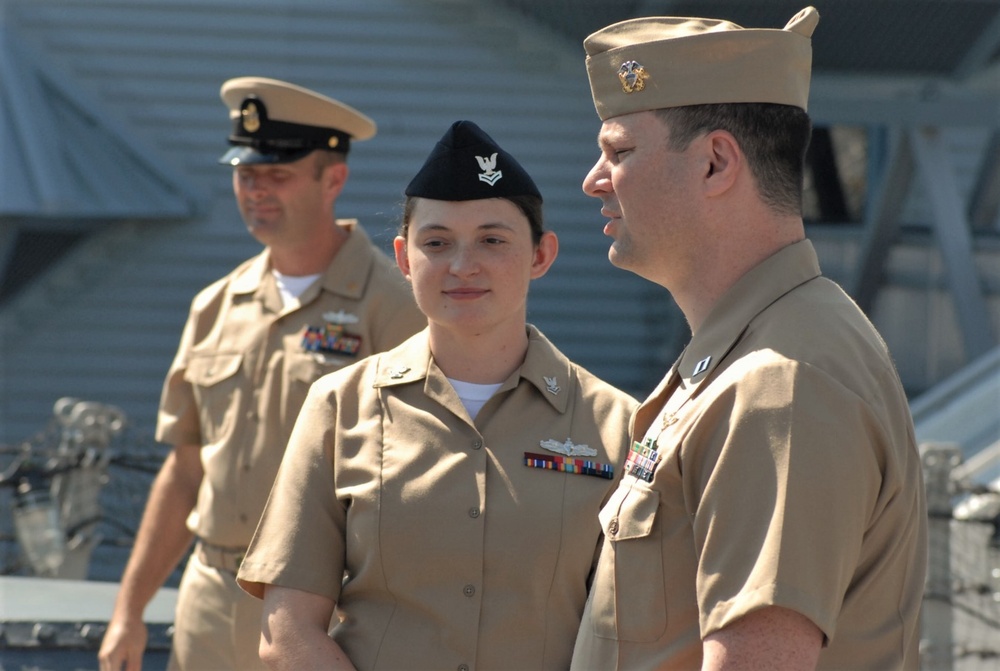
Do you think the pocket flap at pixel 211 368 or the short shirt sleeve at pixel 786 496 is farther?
the pocket flap at pixel 211 368

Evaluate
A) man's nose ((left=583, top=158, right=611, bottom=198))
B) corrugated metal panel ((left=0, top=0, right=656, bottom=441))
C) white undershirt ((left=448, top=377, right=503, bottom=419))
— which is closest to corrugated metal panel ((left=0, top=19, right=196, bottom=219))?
corrugated metal panel ((left=0, top=0, right=656, bottom=441))

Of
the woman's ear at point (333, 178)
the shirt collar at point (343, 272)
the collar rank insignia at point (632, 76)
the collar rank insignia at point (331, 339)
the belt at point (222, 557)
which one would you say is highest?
the collar rank insignia at point (632, 76)

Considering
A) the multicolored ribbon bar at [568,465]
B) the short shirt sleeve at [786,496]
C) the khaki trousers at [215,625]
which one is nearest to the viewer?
the short shirt sleeve at [786,496]

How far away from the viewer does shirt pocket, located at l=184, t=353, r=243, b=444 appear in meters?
3.40

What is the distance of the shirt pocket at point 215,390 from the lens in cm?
340

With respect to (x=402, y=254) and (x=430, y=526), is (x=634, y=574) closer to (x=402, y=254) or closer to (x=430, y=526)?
(x=430, y=526)

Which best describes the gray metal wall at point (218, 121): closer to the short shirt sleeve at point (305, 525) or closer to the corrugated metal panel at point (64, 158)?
the corrugated metal panel at point (64, 158)

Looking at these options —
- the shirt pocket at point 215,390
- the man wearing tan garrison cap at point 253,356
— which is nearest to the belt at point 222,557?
the man wearing tan garrison cap at point 253,356

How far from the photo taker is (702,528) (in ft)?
4.76

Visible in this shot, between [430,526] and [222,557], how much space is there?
128 cm

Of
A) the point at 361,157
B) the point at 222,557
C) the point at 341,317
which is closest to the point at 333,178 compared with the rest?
the point at 341,317

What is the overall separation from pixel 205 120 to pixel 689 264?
9186mm

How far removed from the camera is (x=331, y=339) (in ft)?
10.9

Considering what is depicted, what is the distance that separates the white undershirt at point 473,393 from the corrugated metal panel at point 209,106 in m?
8.05
